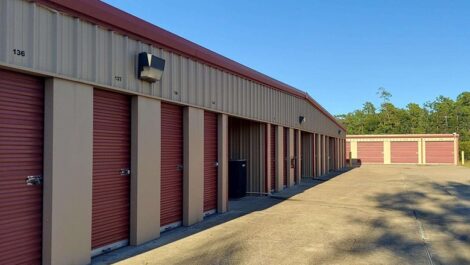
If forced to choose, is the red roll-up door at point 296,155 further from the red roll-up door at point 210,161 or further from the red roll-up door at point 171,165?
the red roll-up door at point 171,165

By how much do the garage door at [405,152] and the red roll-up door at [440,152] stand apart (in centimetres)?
121

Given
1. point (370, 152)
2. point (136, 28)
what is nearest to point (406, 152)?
point (370, 152)

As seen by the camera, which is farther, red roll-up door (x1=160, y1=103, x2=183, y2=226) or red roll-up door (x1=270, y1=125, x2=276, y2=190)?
red roll-up door (x1=270, y1=125, x2=276, y2=190)

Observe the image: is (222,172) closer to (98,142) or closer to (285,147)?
(98,142)

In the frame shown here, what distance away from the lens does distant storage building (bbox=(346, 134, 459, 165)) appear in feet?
145

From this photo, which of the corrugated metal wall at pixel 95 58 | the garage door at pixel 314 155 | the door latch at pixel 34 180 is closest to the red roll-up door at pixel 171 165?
the corrugated metal wall at pixel 95 58

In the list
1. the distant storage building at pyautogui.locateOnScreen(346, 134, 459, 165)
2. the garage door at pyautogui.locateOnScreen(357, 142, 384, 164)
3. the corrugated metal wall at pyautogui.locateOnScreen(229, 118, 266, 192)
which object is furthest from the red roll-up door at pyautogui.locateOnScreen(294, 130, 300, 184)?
the garage door at pyautogui.locateOnScreen(357, 142, 384, 164)

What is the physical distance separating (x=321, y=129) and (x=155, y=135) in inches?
729

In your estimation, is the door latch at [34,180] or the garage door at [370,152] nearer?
the door latch at [34,180]

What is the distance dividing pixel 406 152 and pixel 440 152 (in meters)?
3.37

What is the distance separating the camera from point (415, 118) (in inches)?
3108

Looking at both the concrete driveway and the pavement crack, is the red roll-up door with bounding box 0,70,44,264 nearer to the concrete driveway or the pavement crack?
the concrete driveway

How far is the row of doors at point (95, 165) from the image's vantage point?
16.5 feet

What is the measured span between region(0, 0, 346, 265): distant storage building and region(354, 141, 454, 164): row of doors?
37943 mm
